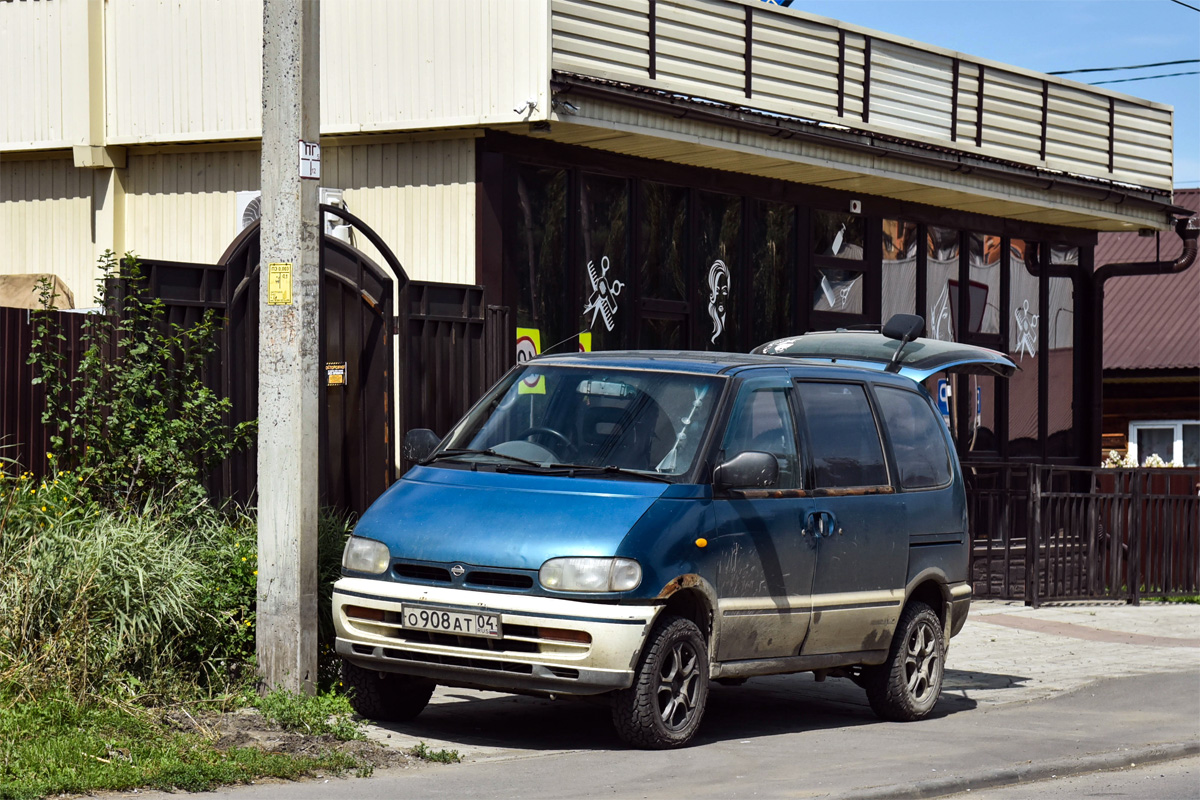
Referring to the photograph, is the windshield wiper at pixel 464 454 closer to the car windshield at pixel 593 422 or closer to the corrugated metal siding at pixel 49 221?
the car windshield at pixel 593 422

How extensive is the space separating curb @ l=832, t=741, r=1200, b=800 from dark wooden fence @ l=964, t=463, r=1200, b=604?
→ 7.72 metres

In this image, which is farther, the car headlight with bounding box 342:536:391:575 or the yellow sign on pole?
the yellow sign on pole

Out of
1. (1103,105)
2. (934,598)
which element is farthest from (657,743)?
(1103,105)

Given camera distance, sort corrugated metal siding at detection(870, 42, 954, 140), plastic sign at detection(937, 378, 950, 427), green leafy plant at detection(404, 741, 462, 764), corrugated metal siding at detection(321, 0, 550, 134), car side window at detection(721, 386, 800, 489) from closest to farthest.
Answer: green leafy plant at detection(404, 741, 462, 764), car side window at detection(721, 386, 800, 489), corrugated metal siding at detection(321, 0, 550, 134), corrugated metal siding at detection(870, 42, 954, 140), plastic sign at detection(937, 378, 950, 427)

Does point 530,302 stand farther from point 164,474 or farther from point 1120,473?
point 1120,473

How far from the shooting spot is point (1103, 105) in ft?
65.3

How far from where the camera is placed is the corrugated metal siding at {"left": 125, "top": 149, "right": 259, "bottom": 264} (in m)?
15.3

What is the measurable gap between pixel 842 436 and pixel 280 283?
3281mm

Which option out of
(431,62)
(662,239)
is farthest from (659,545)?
(662,239)

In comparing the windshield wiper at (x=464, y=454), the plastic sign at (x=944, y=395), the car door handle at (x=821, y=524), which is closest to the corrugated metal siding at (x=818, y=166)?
the plastic sign at (x=944, y=395)

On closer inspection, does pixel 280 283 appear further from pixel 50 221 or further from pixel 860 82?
pixel 860 82

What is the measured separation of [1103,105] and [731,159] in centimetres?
651

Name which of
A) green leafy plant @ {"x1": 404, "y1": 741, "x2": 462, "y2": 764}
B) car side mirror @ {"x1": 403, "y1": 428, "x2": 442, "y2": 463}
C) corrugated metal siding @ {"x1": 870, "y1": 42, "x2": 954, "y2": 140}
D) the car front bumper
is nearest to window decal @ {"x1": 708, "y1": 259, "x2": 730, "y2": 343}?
corrugated metal siding @ {"x1": 870, "y1": 42, "x2": 954, "y2": 140}

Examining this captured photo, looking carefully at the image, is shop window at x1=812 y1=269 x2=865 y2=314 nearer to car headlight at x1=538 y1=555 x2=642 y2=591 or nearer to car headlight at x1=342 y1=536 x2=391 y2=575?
car headlight at x1=342 y1=536 x2=391 y2=575
